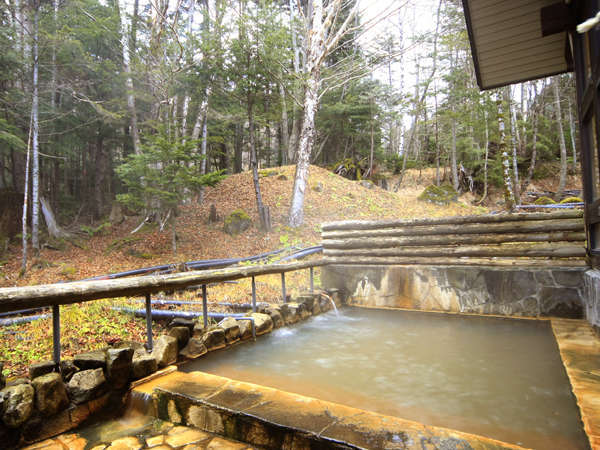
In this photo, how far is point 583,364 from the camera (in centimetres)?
298

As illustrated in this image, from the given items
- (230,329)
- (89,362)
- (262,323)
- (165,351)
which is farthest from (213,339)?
(89,362)

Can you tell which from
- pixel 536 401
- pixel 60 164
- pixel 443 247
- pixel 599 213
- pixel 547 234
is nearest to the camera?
pixel 536 401

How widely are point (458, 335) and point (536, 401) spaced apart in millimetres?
1811

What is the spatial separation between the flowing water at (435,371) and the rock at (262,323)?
12cm

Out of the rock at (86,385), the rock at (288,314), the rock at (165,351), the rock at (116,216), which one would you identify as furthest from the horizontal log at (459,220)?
the rock at (116,216)

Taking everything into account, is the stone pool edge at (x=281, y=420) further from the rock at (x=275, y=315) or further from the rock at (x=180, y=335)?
the rock at (x=275, y=315)

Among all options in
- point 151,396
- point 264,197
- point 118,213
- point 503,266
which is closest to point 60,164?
point 118,213

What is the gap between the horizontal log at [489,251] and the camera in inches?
192

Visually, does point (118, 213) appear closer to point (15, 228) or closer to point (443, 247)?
point (15, 228)

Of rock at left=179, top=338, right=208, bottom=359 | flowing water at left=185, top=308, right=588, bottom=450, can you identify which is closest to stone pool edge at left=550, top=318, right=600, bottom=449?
flowing water at left=185, top=308, right=588, bottom=450

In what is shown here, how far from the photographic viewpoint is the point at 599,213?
3660 millimetres

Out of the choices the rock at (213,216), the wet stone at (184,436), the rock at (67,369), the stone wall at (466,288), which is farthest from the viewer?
the rock at (213,216)

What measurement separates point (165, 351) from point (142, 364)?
0.34 meters

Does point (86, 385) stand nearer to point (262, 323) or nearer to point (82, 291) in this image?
point (82, 291)
